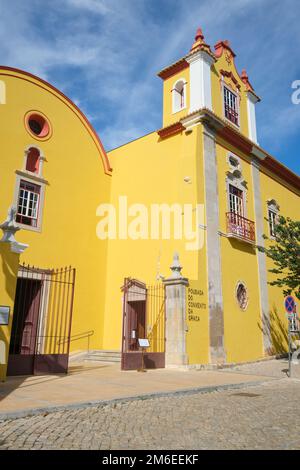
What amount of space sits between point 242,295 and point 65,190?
7.85 m

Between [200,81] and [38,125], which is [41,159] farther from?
[200,81]

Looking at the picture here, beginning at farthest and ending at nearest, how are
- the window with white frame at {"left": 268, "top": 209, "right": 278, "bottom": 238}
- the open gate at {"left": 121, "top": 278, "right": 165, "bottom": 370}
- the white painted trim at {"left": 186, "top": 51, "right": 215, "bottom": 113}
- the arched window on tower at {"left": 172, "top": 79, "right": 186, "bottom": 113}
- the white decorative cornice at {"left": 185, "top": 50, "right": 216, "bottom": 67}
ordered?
the window with white frame at {"left": 268, "top": 209, "right": 278, "bottom": 238}
the arched window on tower at {"left": 172, "top": 79, "right": 186, "bottom": 113}
the white decorative cornice at {"left": 185, "top": 50, "right": 216, "bottom": 67}
the white painted trim at {"left": 186, "top": 51, "right": 215, "bottom": 113}
the open gate at {"left": 121, "top": 278, "right": 165, "bottom": 370}

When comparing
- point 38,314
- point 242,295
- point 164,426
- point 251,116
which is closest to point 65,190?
point 38,314

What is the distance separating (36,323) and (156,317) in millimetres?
3887

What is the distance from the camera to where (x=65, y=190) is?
49.5ft

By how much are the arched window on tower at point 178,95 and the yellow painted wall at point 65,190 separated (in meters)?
3.81

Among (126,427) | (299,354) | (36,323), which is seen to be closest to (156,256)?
(36,323)

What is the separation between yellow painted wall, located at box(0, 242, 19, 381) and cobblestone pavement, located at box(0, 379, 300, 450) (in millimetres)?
2968

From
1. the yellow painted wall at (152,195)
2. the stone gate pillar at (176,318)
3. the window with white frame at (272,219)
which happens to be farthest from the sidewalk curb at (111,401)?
the window with white frame at (272,219)

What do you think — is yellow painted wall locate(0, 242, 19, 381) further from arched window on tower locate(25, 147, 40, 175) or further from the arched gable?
the arched gable

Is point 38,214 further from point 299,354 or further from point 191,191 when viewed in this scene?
→ point 299,354

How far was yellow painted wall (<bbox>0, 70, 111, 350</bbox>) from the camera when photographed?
13.6 meters

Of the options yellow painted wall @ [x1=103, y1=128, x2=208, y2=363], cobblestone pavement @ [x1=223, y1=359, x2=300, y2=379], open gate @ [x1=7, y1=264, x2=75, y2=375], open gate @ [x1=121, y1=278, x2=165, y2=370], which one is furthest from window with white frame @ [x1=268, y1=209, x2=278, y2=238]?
open gate @ [x1=7, y1=264, x2=75, y2=375]
